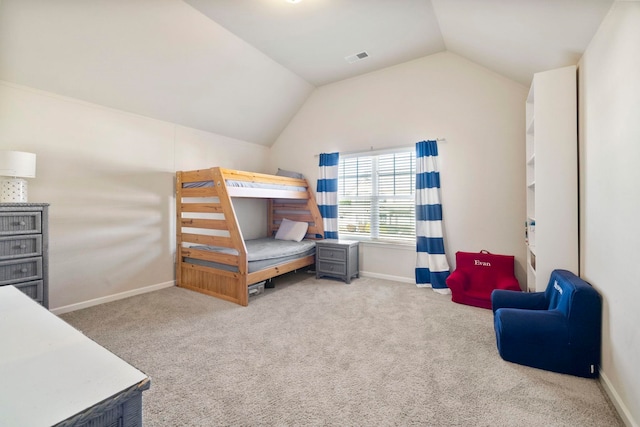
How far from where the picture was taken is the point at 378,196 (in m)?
4.13

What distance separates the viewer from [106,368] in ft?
1.94

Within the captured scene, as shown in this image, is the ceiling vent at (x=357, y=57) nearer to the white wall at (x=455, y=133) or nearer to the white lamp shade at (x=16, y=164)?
the white wall at (x=455, y=133)

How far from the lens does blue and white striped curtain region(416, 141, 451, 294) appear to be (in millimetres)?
3521

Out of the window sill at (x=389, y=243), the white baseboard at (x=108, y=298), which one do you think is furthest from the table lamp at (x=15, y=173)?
the window sill at (x=389, y=243)

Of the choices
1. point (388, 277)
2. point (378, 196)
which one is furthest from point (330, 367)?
point (378, 196)

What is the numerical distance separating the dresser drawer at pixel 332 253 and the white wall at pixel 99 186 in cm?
201

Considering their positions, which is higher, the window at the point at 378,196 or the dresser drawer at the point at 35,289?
the window at the point at 378,196

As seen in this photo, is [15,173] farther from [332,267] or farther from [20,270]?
[332,267]

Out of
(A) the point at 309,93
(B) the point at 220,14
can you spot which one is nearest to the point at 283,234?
(A) the point at 309,93

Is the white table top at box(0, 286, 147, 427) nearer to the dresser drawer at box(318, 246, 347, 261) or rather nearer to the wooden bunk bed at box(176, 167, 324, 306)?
the wooden bunk bed at box(176, 167, 324, 306)

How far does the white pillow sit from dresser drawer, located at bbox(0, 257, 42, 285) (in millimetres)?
2833

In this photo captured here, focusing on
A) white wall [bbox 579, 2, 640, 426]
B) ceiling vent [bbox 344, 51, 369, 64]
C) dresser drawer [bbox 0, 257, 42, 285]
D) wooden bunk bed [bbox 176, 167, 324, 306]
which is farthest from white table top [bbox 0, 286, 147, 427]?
ceiling vent [bbox 344, 51, 369, 64]

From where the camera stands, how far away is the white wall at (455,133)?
321cm

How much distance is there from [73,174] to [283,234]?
2.67 meters
